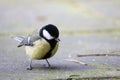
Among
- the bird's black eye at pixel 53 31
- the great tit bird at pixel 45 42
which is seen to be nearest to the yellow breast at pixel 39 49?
the great tit bird at pixel 45 42

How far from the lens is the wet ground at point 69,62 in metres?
5.64

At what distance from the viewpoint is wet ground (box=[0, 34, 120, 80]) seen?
564 cm

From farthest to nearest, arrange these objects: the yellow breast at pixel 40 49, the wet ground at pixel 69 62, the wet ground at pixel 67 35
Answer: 1. the yellow breast at pixel 40 49
2. the wet ground at pixel 67 35
3. the wet ground at pixel 69 62

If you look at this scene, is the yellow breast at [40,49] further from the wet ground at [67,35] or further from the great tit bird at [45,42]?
the wet ground at [67,35]

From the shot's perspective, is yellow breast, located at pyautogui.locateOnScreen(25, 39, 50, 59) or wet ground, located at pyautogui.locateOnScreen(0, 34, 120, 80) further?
yellow breast, located at pyautogui.locateOnScreen(25, 39, 50, 59)

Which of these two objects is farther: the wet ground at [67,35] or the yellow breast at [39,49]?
the yellow breast at [39,49]

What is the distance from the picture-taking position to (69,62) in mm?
6629

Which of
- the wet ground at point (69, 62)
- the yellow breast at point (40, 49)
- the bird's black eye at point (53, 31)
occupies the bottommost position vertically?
the wet ground at point (69, 62)

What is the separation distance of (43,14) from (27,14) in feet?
1.33

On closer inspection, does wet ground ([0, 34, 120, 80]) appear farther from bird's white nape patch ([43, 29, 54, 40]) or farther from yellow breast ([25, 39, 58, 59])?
bird's white nape patch ([43, 29, 54, 40])

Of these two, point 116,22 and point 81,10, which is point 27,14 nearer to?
point 81,10

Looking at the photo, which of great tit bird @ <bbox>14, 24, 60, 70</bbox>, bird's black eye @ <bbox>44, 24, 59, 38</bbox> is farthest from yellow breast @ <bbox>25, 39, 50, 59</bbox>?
bird's black eye @ <bbox>44, 24, 59, 38</bbox>

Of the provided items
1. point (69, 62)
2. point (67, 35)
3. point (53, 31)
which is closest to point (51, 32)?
point (53, 31)

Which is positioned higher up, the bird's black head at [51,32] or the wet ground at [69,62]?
the bird's black head at [51,32]
